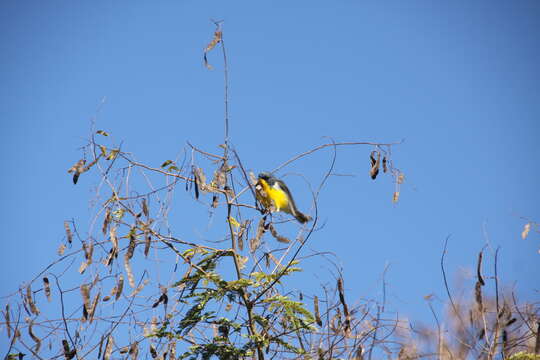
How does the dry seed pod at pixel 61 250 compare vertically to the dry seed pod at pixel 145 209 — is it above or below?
below

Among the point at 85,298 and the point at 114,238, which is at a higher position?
the point at 114,238

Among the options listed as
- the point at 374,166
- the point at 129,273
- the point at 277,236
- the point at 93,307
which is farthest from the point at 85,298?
the point at 374,166

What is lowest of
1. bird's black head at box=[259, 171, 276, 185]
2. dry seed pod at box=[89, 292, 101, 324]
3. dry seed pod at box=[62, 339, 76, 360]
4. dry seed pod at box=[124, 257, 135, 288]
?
dry seed pod at box=[62, 339, 76, 360]

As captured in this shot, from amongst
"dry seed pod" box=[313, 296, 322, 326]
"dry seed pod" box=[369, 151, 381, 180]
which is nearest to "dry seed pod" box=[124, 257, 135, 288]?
"dry seed pod" box=[313, 296, 322, 326]

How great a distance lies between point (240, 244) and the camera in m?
3.83

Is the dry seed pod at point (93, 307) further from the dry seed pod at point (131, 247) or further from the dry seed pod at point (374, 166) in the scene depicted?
the dry seed pod at point (374, 166)

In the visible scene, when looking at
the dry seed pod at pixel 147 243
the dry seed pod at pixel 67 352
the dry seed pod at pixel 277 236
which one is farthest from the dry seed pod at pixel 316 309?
the dry seed pod at pixel 67 352

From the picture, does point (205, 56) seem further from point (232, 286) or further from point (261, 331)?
point (261, 331)

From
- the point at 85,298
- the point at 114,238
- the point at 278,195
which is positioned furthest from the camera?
the point at 278,195

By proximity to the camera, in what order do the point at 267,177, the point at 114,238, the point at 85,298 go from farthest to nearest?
the point at 267,177 → the point at 114,238 → the point at 85,298

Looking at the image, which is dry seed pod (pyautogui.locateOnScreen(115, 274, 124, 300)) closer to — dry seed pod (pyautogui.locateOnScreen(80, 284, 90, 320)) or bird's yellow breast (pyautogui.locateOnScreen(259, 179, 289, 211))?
dry seed pod (pyautogui.locateOnScreen(80, 284, 90, 320))

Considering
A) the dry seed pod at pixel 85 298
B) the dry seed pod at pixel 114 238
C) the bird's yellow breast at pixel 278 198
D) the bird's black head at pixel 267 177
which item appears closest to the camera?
the dry seed pod at pixel 85 298

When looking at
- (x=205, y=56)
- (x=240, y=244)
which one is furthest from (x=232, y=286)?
(x=205, y=56)

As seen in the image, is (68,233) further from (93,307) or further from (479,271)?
(479,271)
